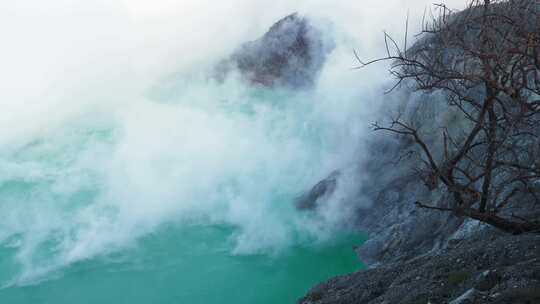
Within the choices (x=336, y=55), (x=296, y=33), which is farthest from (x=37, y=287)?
(x=296, y=33)

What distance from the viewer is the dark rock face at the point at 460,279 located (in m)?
7.91

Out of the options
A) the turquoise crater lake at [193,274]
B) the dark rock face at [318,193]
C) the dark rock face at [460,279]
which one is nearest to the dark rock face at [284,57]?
the dark rock face at [318,193]

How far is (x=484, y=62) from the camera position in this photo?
601 cm

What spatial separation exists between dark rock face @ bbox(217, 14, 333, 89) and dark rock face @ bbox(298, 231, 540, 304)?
83.0 feet

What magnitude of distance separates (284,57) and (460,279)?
33861 millimetres

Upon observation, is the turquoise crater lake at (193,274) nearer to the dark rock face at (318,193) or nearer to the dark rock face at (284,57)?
the dark rock face at (318,193)

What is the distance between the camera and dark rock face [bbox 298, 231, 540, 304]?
7.91 m

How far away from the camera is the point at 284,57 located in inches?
1667

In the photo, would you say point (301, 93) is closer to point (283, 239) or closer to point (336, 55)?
point (336, 55)

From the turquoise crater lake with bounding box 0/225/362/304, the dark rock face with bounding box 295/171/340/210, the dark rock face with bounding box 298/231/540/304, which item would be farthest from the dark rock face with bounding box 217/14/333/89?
the dark rock face with bounding box 298/231/540/304

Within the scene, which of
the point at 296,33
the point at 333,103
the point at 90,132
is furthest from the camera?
the point at 296,33

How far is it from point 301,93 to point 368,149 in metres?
13.2

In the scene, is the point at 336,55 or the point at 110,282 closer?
the point at 110,282

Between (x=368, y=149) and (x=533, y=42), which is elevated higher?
(x=368, y=149)
